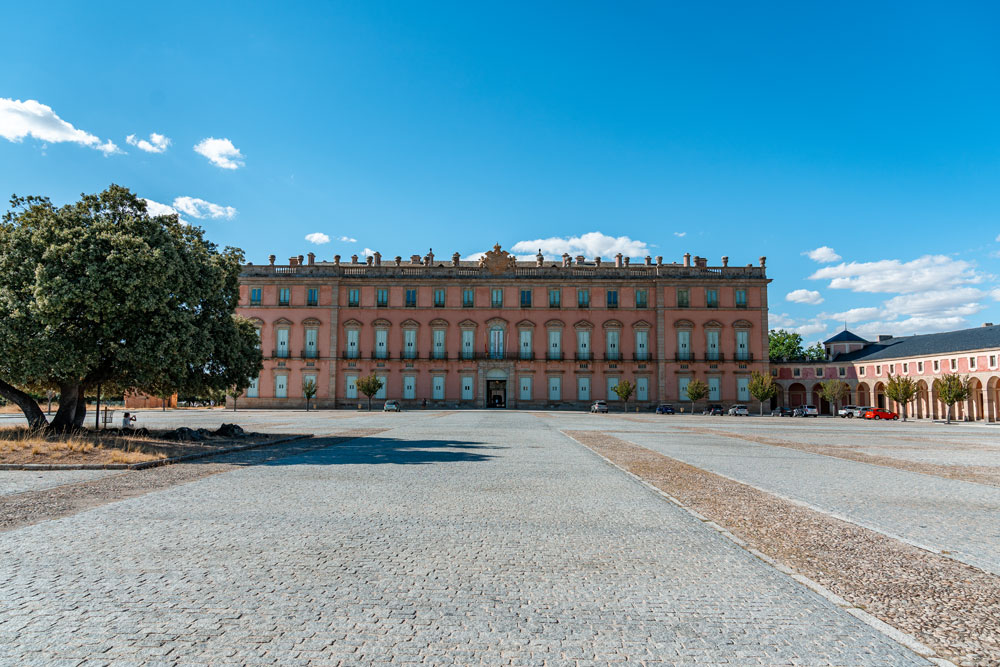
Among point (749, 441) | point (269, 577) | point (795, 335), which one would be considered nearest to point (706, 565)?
point (269, 577)

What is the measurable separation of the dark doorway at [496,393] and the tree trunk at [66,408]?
150 ft

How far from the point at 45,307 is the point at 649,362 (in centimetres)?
5301

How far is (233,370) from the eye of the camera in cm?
2038

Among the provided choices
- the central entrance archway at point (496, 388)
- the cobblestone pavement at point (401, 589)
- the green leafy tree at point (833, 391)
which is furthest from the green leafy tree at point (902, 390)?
the cobblestone pavement at point (401, 589)

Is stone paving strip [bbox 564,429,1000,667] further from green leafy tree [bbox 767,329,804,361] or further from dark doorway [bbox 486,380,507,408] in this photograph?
green leafy tree [bbox 767,329,804,361]

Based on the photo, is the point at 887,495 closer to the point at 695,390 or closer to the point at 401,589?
the point at 401,589

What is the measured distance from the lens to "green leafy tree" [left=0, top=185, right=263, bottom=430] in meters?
14.9

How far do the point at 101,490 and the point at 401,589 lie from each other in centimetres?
679

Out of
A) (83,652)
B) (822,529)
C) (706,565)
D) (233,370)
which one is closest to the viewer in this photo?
(83,652)

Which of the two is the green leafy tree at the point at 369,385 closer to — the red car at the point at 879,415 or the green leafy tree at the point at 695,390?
the green leafy tree at the point at 695,390

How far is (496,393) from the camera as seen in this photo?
62.4 metres

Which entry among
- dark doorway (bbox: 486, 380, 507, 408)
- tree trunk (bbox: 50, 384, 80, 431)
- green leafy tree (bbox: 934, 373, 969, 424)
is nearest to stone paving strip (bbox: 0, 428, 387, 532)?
tree trunk (bbox: 50, 384, 80, 431)

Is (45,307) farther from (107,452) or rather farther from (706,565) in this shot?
(706,565)

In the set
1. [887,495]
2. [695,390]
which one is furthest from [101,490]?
[695,390]
